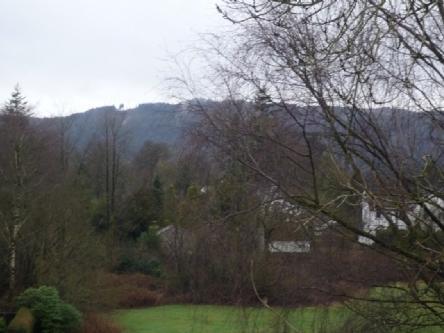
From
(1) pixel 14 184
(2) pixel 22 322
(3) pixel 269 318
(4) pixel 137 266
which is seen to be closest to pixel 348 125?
(3) pixel 269 318

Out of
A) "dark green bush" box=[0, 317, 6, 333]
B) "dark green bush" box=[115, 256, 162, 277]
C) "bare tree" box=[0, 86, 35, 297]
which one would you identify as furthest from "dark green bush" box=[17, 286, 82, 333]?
"dark green bush" box=[115, 256, 162, 277]

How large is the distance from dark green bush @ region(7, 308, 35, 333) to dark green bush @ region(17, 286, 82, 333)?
0.72 ft

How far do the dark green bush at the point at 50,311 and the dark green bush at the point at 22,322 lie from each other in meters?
0.22

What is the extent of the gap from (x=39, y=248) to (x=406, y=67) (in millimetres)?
20854

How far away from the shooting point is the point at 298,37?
487 cm

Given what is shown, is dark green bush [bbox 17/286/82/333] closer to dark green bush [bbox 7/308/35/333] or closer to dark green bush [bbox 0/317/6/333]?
dark green bush [bbox 7/308/35/333]

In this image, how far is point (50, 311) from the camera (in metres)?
21.1

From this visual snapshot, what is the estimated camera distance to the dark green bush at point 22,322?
20422 millimetres

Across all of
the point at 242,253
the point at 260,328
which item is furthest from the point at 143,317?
the point at 260,328

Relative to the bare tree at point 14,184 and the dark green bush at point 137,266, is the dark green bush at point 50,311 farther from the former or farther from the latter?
the dark green bush at point 137,266

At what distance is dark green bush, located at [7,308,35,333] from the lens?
20422 millimetres

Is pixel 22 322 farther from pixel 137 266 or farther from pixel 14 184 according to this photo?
pixel 137 266

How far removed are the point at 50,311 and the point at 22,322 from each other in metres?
0.87

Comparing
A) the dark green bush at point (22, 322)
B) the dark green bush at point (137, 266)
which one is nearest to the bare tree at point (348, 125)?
the dark green bush at point (22, 322)
